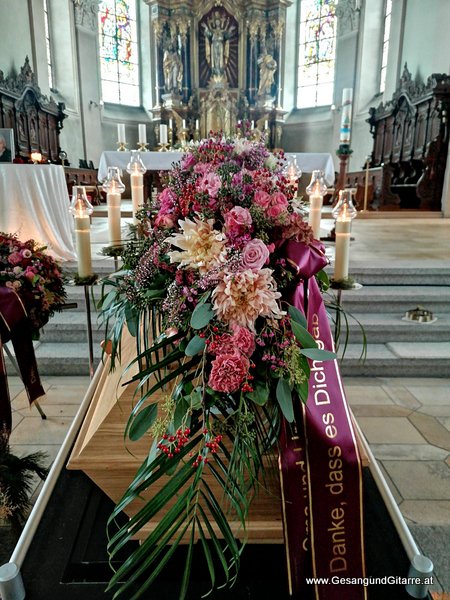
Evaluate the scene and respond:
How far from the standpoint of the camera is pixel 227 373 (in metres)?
0.69

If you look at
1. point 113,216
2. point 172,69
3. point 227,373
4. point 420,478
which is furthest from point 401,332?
point 172,69

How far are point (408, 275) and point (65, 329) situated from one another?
275cm

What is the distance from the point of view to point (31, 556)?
→ 96 centimetres

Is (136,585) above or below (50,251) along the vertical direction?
below

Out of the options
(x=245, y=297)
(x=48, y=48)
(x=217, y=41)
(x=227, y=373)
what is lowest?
(x=227, y=373)

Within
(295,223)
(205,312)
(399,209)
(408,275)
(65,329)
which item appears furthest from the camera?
(399,209)

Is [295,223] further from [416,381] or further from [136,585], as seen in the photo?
[416,381]

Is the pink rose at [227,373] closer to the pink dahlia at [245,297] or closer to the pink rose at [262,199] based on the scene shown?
the pink dahlia at [245,297]

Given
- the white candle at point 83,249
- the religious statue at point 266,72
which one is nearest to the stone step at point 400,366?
the white candle at point 83,249

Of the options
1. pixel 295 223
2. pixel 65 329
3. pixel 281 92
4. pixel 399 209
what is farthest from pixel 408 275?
pixel 281 92

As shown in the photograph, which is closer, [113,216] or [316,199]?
[113,216]

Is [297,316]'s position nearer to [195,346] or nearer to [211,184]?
[195,346]

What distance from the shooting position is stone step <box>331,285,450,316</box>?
3275 mm

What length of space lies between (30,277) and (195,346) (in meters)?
1.28
